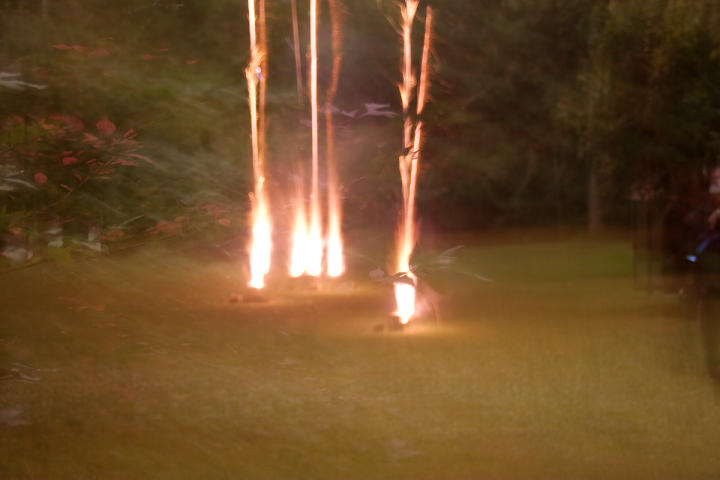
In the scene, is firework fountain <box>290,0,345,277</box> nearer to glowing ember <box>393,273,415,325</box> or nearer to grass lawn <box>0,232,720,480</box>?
glowing ember <box>393,273,415,325</box>

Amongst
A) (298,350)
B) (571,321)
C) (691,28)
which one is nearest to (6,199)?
(298,350)

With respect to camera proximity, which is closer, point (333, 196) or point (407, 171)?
point (407, 171)

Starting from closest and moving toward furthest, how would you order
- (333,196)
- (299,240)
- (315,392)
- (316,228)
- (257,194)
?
(315,392), (257,194), (299,240), (316,228), (333,196)

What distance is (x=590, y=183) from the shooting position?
4403 cm

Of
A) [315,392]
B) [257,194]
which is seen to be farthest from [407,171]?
[315,392]

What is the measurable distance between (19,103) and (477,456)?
10.9 feet

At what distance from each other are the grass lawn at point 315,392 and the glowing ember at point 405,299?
488mm

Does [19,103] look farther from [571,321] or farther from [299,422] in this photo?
[571,321]

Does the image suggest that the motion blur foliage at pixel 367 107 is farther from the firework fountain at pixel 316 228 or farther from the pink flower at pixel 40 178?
the firework fountain at pixel 316 228

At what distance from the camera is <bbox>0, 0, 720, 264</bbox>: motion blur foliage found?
6.82m

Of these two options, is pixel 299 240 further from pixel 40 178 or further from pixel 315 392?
pixel 40 178

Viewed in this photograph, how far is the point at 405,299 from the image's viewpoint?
1358 cm

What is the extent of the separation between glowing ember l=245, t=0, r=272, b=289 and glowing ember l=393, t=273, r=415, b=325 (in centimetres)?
187

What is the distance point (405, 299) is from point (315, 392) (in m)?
5.15
